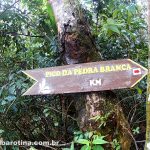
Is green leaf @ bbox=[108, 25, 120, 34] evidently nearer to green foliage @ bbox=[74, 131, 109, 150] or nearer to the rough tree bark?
the rough tree bark

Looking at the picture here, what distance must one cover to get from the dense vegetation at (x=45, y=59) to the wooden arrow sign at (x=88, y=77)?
0.61ft

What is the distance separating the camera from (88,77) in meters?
1.89

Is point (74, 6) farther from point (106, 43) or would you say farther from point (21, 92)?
point (21, 92)

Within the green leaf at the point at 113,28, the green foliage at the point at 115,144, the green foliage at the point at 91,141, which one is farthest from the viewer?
the green leaf at the point at 113,28

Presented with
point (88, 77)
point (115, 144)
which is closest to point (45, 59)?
point (88, 77)

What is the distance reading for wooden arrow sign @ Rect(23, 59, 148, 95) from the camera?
1.82m

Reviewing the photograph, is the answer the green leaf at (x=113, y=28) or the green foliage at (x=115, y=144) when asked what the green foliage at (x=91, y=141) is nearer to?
the green foliage at (x=115, y=144)

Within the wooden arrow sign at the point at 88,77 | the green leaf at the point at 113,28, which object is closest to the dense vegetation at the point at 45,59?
the green leaf at the point at 113,28

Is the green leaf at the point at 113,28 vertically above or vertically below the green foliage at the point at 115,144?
above

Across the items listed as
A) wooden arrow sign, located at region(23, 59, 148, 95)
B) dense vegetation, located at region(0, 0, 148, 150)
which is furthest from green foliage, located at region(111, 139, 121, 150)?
wooden arrow sign, located at region(23, 59, 148, 95)

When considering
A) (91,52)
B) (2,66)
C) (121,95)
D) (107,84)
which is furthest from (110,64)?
(2,66)

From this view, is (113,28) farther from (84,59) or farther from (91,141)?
(91,141)

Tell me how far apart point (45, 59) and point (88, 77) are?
0.75 meters

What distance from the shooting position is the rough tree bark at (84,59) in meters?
Answer: 1.90
